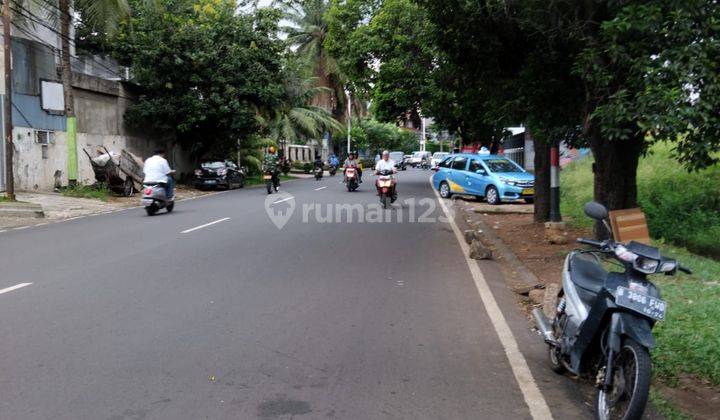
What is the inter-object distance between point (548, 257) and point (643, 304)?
278 inches

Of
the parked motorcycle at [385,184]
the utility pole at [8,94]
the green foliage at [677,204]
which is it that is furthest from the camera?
the parked motorcycle at [385,184]

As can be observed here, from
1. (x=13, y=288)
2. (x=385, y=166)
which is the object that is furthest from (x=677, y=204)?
(x=13, y=288)

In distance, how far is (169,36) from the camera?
29.9 metres

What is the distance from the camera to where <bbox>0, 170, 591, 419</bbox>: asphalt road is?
4582 millimetres

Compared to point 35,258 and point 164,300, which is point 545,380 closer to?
point 164,300

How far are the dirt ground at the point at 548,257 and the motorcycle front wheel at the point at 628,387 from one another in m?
0.73

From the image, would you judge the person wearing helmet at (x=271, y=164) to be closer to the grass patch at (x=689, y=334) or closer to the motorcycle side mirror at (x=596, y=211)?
the grass patch at (x=689, y=334)

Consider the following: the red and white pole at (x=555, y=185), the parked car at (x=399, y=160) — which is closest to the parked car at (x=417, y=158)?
the parked car at (x=399, y=160)

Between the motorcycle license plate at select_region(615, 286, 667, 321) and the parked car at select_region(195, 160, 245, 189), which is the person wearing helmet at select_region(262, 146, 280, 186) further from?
the motorcycle license plate at select_region(615, 286, 667, 321)

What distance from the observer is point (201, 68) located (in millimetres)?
30359

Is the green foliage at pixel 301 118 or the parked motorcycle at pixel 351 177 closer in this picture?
the parked motorcycle at pixel 351 177

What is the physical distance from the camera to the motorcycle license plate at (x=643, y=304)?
4.03 m

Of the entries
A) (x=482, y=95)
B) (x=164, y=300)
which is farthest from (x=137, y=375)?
(x=482, y=95)

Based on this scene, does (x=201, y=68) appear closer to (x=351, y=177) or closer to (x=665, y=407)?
(x=351, y=177)
